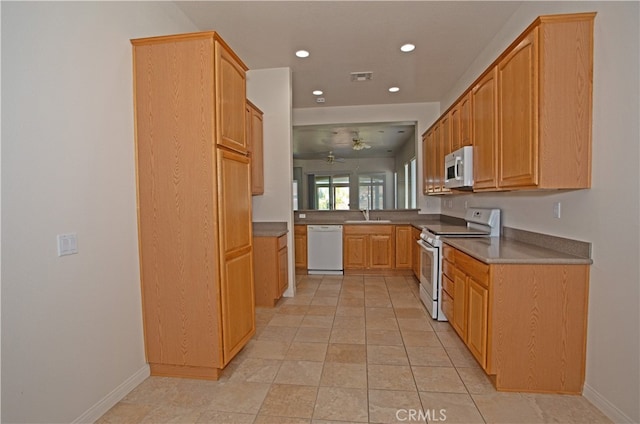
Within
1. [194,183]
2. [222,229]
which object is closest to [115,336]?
[222,229]

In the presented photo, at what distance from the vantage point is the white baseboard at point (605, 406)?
174 cm

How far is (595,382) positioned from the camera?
1.94m

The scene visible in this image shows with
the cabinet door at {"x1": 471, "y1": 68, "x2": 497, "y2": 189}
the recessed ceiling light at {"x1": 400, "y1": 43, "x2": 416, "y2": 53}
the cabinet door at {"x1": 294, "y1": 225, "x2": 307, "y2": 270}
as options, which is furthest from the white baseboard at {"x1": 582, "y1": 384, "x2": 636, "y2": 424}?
the cabinet door at {"x1": 294, "y1": 225, "x2": 307, "y2": 270}

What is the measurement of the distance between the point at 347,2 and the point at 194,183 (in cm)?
201

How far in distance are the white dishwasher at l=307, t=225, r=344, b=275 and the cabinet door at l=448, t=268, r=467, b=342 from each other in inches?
107

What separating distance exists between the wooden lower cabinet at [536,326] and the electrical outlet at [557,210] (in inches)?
17.5

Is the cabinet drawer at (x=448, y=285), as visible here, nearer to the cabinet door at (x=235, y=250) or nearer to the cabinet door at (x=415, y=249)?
the cabinet door at (x=415, y=249)

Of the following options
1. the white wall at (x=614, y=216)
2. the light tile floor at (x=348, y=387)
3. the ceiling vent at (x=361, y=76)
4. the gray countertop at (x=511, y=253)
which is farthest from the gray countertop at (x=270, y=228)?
the white wall at (x=614, y=216)

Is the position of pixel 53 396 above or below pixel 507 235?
below

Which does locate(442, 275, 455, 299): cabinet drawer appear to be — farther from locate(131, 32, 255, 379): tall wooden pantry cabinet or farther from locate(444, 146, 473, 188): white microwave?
locate(131, 32, 255, 379): tall wooden pantry cabinet

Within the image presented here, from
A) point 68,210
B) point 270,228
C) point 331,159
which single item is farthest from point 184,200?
point 331,159

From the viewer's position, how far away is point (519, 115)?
2.22 meters

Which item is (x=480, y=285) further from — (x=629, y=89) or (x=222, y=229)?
(x=222, y=229)

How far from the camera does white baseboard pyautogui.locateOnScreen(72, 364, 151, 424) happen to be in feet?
6.00
